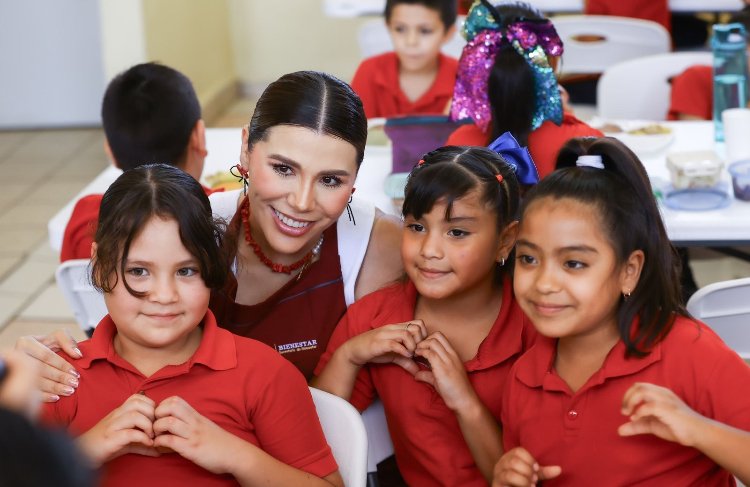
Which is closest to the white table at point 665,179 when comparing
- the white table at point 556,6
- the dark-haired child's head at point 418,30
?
the dark-haired child's head at point 418,30

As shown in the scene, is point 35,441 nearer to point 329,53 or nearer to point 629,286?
point 629,286

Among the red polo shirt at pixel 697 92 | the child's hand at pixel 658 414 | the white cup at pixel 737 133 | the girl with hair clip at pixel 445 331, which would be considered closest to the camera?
the child's hand at pixel 658 414

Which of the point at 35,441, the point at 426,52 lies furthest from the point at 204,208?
the point at 426,52

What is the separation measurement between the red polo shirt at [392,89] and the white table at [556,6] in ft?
3.53

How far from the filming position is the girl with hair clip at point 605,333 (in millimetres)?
1697

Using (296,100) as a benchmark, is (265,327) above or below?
below

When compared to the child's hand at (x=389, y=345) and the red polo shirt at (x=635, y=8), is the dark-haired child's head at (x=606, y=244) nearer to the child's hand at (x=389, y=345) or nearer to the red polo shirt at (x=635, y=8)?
the child's hand at (x=389, y=345)

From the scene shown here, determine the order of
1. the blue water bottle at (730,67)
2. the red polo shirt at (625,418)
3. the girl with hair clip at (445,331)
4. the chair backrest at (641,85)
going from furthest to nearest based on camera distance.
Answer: the chair backrest at (641,85)
the blue water bottle at (730,67)
the girl with hair clip at (445,331)
the red polo shirt at (625,418)

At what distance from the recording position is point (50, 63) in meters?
5.68

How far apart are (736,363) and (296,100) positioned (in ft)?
2.79

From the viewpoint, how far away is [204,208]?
1777 mm

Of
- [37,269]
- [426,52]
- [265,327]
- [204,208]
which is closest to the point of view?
[204,208]

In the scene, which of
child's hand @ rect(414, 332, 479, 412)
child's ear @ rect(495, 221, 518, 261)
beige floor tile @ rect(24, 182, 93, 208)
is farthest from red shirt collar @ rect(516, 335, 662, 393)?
beige floor tile @ rect(24, 182, 93, 208)

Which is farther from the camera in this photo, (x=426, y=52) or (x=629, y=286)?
(x=426, y=52)
